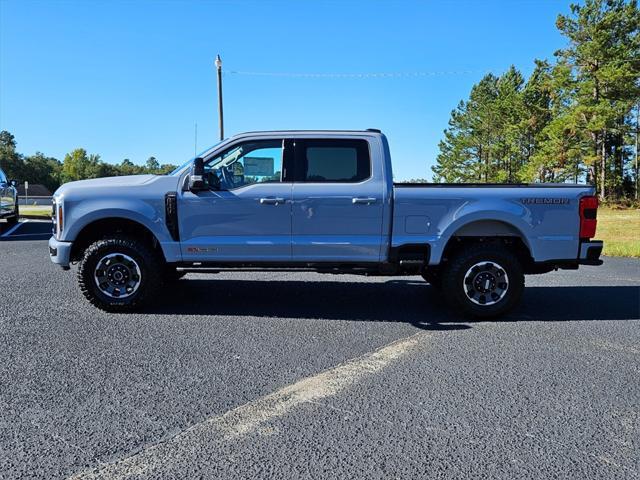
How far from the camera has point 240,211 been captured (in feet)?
17.3

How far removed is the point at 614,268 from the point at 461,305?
18.4 feet

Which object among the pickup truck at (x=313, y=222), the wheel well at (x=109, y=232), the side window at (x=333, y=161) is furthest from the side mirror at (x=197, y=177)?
the side window at (x=333, y=161)

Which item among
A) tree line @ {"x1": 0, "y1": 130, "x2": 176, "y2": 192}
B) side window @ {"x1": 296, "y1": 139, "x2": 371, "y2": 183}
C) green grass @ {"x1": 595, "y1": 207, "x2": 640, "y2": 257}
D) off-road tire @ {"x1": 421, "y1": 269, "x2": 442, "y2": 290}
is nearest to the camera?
side window @ {"x1": 296, "y1": 139, "x2": 371, "y2": 183}

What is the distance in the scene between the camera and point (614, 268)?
9180mm

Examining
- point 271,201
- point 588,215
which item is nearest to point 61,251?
point 271,201

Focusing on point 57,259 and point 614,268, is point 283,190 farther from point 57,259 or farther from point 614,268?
point 614,268

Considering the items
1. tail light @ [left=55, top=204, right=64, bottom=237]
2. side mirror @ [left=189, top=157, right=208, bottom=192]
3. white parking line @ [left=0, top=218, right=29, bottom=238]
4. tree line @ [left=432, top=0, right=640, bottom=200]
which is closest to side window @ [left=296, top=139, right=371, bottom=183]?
side mirror @ [left=189, top=157, right=208, bottom=192]

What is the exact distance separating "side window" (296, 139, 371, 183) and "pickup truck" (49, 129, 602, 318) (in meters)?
0.01

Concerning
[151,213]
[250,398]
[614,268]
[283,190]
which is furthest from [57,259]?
[614,268]

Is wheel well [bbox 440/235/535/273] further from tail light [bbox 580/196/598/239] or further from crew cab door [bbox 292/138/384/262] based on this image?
crew cab door [bbox 292/138/384/262]

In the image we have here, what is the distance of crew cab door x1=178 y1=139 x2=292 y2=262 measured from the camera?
5281 millimetres

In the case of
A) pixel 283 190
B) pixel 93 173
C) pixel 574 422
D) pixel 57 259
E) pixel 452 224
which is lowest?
pixel 574 422

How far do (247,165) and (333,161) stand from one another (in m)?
0.98

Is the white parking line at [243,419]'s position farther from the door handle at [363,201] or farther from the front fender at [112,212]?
the front fender at [112,212]
